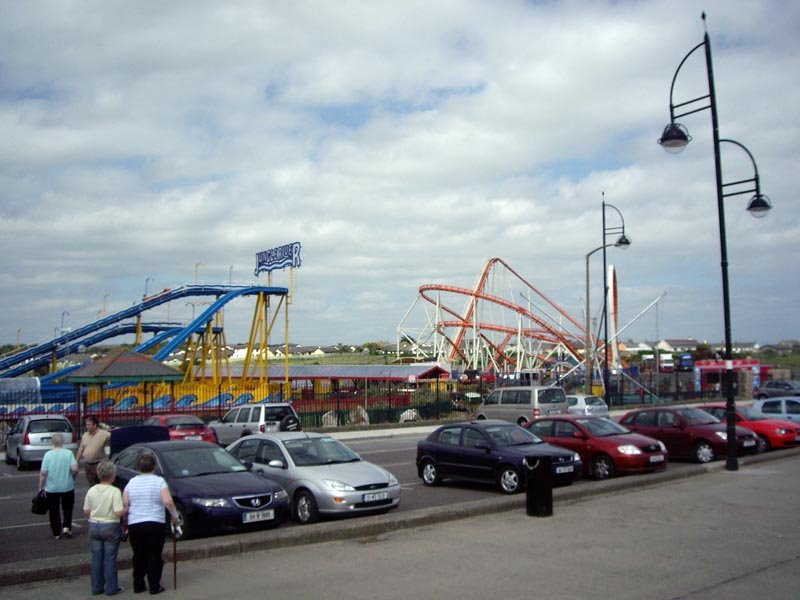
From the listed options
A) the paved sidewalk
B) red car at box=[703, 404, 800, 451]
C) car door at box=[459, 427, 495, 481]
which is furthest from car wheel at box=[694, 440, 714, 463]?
car door at box=[459, 427, 495, 481]

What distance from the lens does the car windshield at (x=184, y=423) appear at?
22.5 metres

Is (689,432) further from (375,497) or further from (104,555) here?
(104,555)

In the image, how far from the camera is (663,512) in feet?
41.0

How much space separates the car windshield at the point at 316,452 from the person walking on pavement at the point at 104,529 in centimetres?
479

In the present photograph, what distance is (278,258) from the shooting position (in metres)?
49.8

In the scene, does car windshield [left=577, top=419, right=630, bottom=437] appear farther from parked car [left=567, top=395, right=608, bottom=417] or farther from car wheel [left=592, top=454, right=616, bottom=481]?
Answer: parked car [left=567, top=395, right=608, bottom=417]

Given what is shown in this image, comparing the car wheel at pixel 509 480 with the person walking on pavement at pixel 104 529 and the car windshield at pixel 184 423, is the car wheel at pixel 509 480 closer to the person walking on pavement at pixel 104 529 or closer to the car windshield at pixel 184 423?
the person walking on pavement at pixel 104 529

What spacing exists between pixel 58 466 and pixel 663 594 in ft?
26.4

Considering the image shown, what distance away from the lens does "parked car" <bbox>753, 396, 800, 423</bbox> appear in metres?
24.8

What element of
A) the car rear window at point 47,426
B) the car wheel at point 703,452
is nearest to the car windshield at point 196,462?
the car rear window at point 47,426

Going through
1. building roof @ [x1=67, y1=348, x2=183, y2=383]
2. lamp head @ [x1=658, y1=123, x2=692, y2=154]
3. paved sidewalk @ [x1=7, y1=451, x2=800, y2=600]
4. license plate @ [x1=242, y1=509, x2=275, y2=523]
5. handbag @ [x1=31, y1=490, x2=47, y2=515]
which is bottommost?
paved sidewalk @ [x1=7, y1=451, x2=800, y2=600]

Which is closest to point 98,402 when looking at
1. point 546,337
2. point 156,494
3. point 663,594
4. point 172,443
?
point 172,443

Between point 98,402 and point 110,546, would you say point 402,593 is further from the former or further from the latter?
point 98,402

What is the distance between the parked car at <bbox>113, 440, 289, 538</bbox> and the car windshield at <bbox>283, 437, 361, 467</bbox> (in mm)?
885
